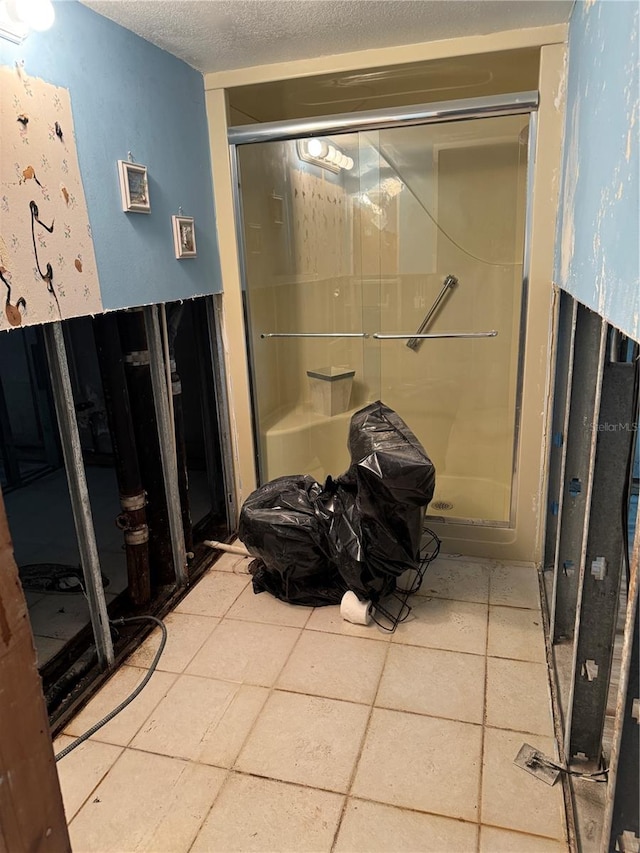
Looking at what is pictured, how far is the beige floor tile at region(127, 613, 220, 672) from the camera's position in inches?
81.0

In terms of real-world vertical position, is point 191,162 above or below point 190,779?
above

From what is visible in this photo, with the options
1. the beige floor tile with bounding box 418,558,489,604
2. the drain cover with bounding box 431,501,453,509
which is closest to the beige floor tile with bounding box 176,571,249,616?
the beige floor tile with bounding box 418,558,489,604

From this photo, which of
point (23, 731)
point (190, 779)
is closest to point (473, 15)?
point (23, 731)

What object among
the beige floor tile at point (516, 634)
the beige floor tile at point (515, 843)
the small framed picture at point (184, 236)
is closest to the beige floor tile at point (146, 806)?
the beige floor tile at point (515, 843)

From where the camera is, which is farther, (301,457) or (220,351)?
(301,457)

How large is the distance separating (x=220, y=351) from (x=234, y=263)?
0.42 meters

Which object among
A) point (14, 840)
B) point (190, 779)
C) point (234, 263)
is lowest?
point (190, 779)

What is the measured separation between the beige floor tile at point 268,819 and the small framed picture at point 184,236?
1.87 metres

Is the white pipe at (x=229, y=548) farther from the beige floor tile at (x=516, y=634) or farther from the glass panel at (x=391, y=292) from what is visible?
the beige floor tile at (x=516, y=634)

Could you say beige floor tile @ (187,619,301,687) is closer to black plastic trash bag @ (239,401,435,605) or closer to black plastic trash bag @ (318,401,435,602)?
black plastic trash bag @ (239,401,435,605)

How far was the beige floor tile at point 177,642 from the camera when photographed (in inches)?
81.0

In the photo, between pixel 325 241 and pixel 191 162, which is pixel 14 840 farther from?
pixel 325 241

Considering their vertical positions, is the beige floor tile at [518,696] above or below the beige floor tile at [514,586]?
below

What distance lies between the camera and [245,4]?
179 cm
